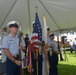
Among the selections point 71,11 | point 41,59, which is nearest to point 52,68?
point 41,59

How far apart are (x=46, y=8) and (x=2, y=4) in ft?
5.41

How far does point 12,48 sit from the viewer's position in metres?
5.07

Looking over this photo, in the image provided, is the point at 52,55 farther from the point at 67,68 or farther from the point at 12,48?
the point at 67,68

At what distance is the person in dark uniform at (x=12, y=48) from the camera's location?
16.3ft

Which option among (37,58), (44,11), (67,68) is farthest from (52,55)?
(67,68)

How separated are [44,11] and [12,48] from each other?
4790mm

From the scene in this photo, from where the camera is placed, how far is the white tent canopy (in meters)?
8.37

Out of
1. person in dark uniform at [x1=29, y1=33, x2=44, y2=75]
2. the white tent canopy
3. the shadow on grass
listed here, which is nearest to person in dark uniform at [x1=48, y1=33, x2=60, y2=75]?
person in dark uniform at [x1=29, y1=33, x2=44, y2=75]

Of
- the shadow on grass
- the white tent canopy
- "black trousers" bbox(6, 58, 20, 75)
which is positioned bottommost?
the shadow on grass

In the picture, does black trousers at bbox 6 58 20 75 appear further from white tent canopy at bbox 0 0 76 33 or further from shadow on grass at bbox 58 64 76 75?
shadow on grass at bbox 58 64 76 75

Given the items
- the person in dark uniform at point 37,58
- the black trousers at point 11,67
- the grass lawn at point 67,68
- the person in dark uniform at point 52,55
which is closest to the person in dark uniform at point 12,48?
the black trousers at point 11,67

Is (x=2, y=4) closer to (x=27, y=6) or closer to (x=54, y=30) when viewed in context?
(x=27, y=6)

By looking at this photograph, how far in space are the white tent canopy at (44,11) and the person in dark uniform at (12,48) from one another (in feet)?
10.3

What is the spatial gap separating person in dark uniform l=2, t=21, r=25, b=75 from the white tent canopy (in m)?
3.15
